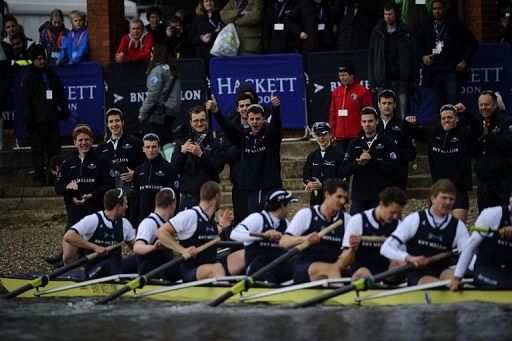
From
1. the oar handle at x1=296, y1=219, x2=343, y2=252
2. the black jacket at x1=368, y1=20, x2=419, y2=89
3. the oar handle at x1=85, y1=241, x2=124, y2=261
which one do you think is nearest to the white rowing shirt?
the oar handle at x1=296, y1=219, x2=343, y2=252

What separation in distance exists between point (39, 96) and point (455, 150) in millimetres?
7074

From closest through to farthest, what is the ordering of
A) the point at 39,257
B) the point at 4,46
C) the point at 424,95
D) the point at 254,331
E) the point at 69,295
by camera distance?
1. the point at 254,331
2. the point at 69,295
3. the point at 39,257
4. the point at 424,95
5. the point at 4,46

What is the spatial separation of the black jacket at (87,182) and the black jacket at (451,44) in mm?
4960

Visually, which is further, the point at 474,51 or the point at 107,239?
the point at 474,51

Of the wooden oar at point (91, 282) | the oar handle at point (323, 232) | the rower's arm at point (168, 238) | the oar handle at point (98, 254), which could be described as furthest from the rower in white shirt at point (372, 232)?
the oar handle at point (98, 254)

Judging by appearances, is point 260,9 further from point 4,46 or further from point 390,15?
point 4,46

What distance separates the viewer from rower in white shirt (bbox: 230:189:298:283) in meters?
16.9

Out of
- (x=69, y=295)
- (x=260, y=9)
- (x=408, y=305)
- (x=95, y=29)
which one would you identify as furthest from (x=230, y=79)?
(x=408, y=305)

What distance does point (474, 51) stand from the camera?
69.2 feet

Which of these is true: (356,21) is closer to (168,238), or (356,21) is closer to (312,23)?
(312,23)

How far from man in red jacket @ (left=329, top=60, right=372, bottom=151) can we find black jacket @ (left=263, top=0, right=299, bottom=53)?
226 centimetres

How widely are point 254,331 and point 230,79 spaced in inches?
314

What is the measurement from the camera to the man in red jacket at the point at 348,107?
2042 centimetres

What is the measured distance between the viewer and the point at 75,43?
77.2 feet
